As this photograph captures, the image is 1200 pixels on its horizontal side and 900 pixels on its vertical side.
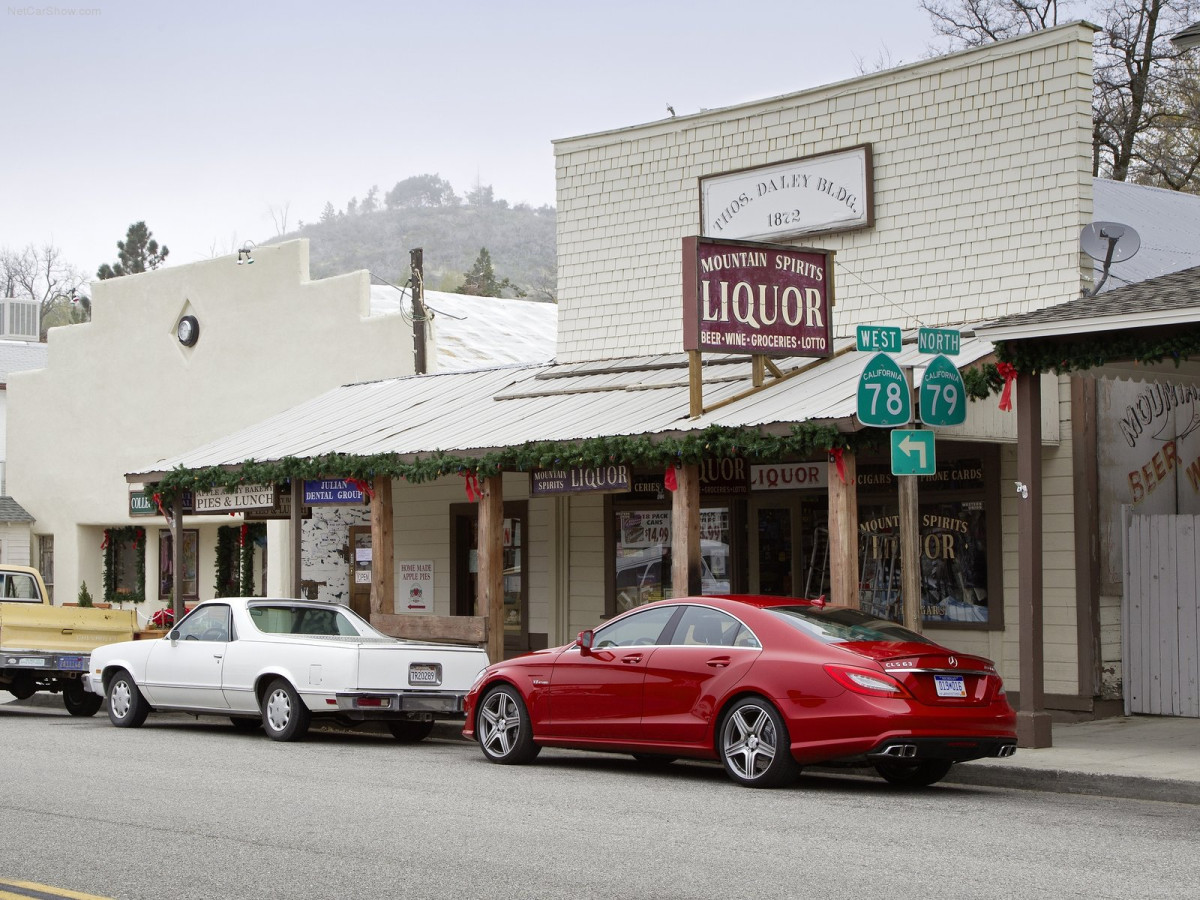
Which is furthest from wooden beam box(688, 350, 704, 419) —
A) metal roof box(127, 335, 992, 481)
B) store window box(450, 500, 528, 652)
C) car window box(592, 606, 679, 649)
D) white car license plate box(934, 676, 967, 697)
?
store window box(450, 500, 528, 652)

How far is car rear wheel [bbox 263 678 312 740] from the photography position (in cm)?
1483

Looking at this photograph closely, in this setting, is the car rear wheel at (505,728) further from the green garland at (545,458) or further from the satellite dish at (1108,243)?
the satellite dish at (1108,243)

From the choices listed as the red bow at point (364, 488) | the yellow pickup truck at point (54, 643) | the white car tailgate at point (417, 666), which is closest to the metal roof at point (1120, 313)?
the white car tailgate at point (417, 666)

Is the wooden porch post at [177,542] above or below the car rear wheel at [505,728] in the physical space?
above

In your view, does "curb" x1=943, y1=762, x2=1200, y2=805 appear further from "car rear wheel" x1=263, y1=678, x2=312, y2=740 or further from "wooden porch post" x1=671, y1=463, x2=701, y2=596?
"car rear wheel" x1=263, y1=678, x2=312, y2=740

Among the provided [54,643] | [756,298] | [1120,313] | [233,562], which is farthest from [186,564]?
[1120,313]

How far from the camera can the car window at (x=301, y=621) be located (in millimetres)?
15734

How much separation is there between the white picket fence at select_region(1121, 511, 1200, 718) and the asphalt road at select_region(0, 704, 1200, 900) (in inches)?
201

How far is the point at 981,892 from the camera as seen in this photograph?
7.28m

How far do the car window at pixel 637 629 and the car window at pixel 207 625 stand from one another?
4.82 metres

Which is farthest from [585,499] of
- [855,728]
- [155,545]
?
[155,545]

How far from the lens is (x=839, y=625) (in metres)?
11.4

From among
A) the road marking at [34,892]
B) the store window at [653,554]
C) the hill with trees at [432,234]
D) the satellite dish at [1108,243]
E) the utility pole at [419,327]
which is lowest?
the road marking at [34,892]

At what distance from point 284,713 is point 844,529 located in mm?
5519
